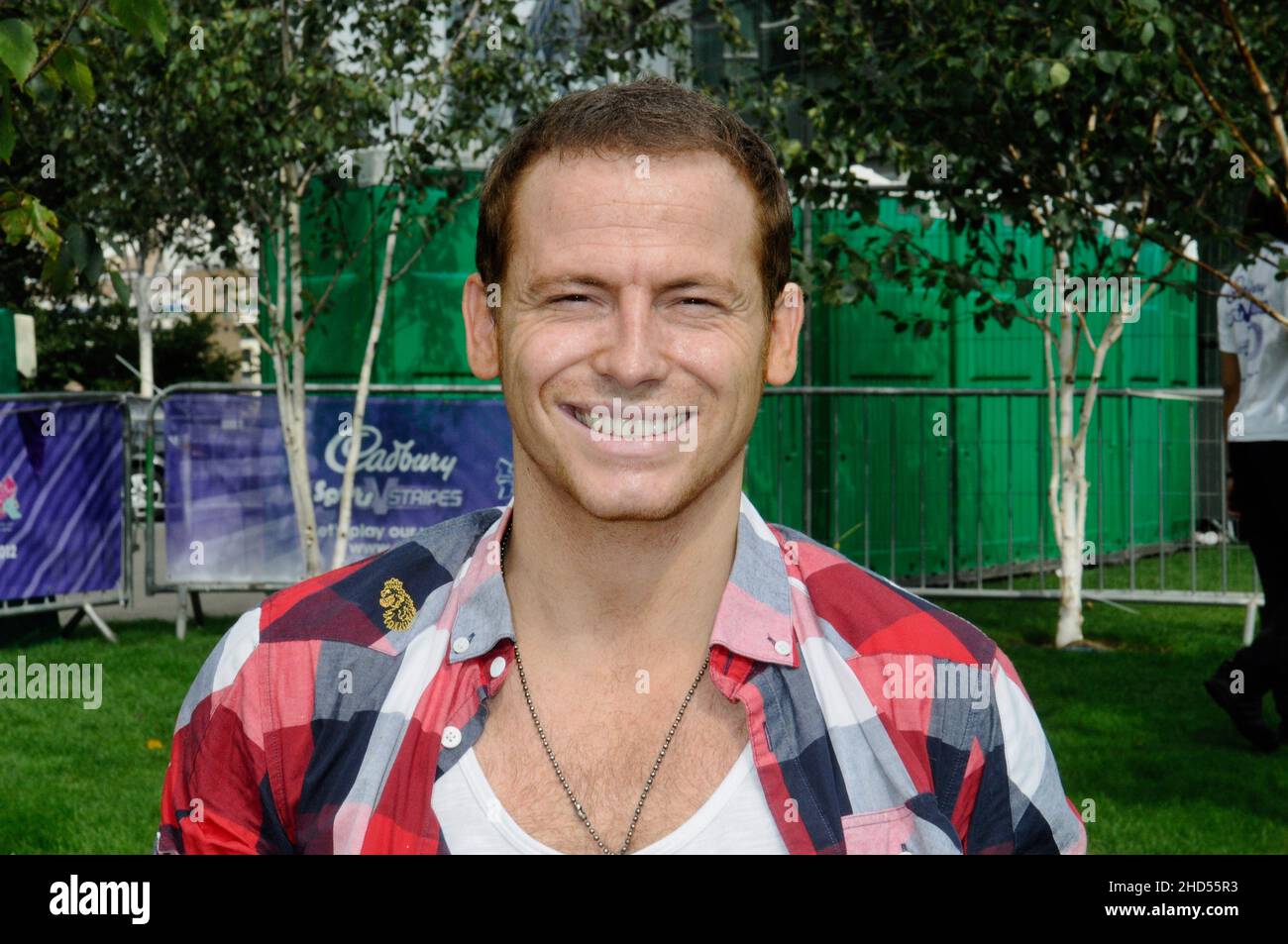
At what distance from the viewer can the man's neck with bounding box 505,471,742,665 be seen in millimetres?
2174

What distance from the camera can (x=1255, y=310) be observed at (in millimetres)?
5996

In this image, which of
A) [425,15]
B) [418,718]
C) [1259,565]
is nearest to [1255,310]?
[1259,565]

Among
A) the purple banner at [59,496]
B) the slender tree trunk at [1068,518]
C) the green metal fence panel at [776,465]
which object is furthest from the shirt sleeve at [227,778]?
the green metal fence panel at [776,465]

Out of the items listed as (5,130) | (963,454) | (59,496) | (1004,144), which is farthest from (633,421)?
(963,454)

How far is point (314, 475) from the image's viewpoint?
10141 millimetres

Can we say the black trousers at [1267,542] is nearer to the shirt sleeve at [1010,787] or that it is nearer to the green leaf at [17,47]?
the shirt sleeve at [1010,787]

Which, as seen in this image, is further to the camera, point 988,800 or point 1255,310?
point 1255,310

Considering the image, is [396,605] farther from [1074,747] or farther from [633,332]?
[1074,747]

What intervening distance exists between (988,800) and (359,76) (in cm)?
882

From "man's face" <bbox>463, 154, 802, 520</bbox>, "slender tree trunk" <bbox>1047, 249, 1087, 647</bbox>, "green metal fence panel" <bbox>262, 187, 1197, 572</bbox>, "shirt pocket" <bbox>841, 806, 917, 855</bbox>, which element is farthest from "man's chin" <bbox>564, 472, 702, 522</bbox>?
"green metal fence panel" <bbox>262, 187, 1197, 572</bbox>

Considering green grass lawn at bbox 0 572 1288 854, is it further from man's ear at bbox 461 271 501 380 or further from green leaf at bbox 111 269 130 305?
man's ear at bbox 461 271 501 380

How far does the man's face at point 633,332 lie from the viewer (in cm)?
209

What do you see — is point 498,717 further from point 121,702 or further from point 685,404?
point 121,702

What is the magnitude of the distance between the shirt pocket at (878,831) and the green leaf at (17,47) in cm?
208
